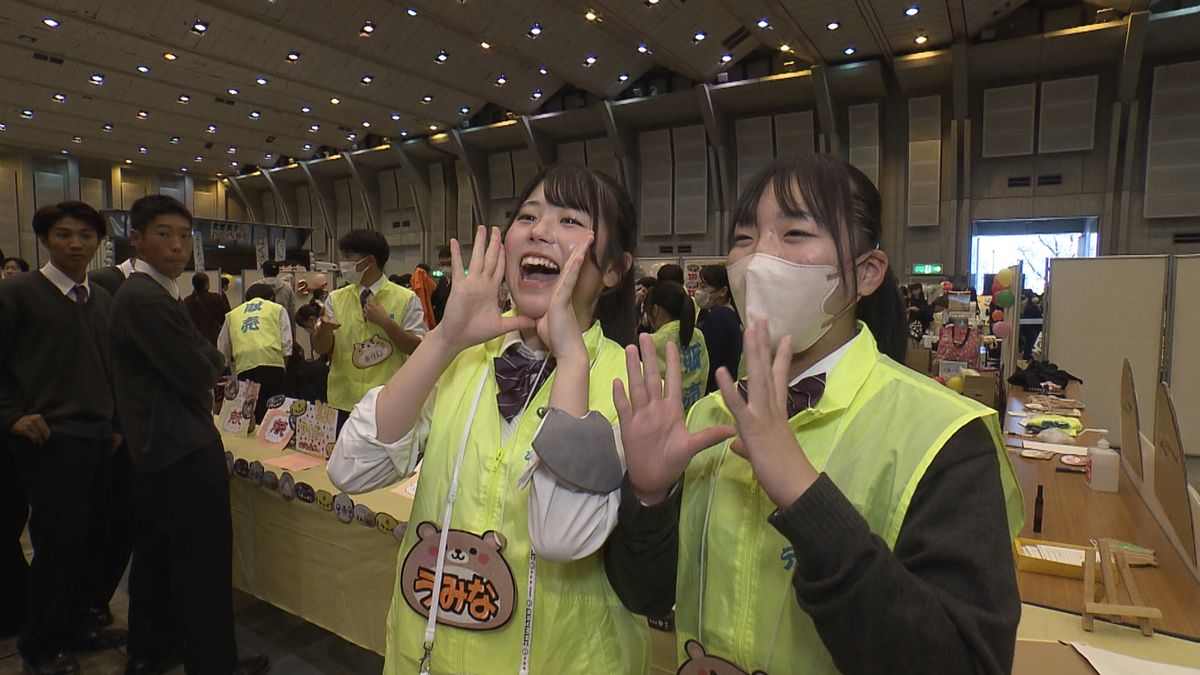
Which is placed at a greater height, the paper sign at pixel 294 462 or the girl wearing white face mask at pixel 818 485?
the girl wearing white face mask at pixel 818 485

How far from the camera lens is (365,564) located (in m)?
2.57

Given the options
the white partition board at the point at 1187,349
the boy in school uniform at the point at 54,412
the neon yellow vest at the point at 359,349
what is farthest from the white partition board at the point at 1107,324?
the boy in school uniform at the point at 54,412

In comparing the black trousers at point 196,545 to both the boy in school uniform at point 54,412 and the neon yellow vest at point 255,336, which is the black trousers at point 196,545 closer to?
the boy in school uniform at point 54,412

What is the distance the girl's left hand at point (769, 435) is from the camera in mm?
745

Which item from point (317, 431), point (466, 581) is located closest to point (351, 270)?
point (317, 431)

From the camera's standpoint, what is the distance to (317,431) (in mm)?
3176

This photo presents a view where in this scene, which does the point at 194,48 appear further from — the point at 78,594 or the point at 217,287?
the point at 78,594

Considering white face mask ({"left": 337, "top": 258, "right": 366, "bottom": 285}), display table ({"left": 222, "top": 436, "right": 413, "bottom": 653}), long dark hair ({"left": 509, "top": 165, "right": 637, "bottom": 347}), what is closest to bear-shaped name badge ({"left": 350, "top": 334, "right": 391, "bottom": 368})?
white face mask ({"left": 337, "top": 258, "right": 366, "bottom": 285})

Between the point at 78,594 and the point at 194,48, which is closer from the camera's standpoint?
the point at 78,594

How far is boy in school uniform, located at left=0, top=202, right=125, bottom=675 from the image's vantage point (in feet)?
8.74

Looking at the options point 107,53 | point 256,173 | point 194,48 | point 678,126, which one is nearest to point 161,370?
point 194,48

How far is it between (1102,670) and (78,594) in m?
3.84

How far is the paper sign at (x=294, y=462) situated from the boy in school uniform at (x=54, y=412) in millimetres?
690

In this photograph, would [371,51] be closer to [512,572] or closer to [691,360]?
[691,360]
